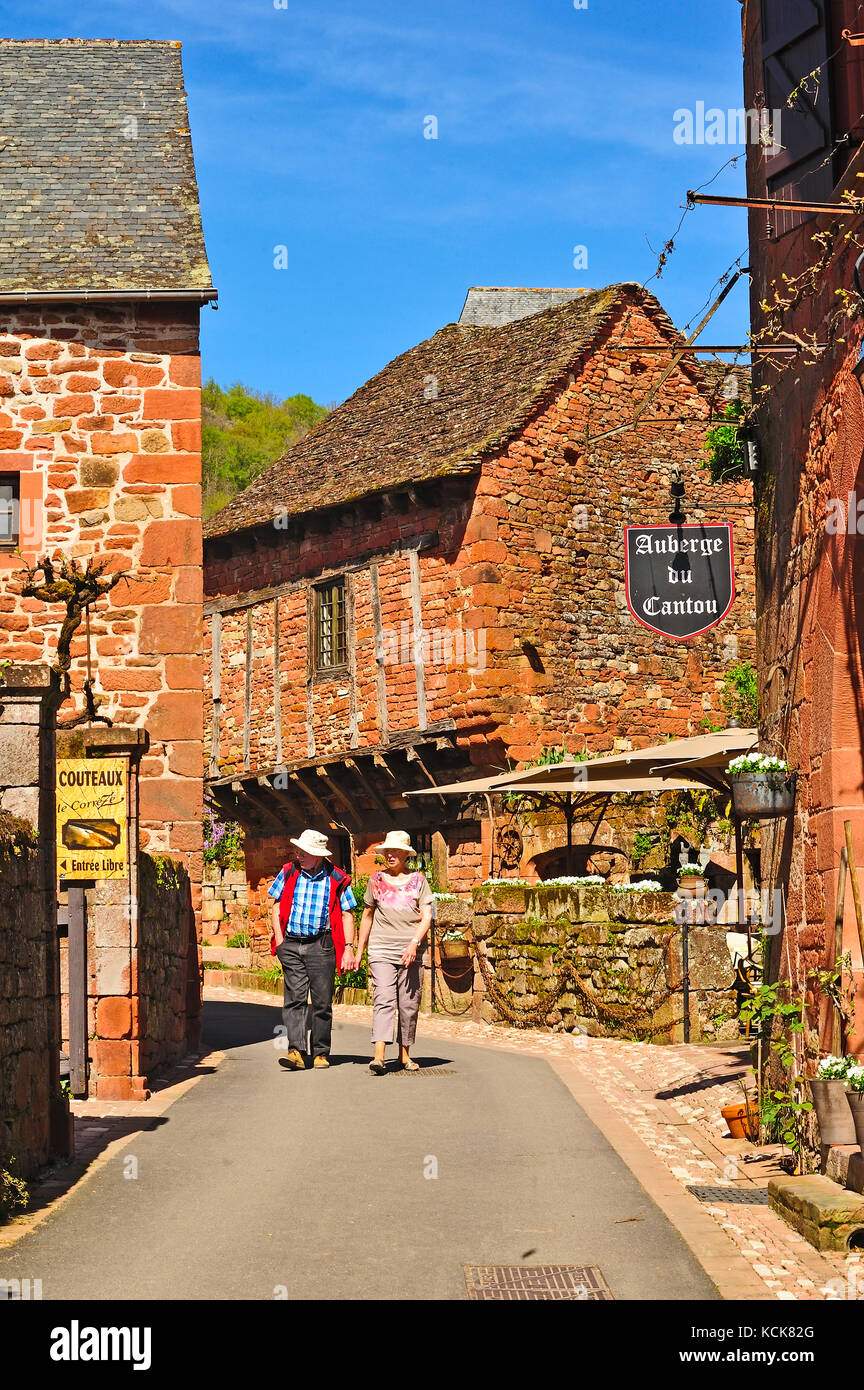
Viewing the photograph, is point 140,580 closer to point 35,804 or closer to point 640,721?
point 35,804

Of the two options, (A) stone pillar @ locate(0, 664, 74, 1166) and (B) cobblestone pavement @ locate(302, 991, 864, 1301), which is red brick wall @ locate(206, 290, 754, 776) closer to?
(B) cobblestone pavement @ locate(302, 991, 864, 1301)

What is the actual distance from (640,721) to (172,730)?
10.9 meters

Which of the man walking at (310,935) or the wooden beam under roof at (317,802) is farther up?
the wooden beam under roof at (317,802)

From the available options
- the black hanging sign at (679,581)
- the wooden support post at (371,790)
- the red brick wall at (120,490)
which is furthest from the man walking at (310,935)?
the wooden support post at (371,790)

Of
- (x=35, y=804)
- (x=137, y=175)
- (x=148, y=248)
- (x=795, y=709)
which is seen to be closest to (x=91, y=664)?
(x=148, y=248)

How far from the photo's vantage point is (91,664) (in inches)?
557

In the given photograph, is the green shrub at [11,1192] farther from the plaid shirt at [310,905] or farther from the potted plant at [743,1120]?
the plaid shirt at [310,905]

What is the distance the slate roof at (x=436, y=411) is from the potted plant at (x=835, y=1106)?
1569cm

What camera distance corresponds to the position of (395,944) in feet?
38.5

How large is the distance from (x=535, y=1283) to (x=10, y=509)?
10416 millimetres

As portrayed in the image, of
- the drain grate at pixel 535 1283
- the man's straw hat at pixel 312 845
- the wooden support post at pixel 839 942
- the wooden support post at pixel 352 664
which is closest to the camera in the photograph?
the drain grate at pixel 535 1283

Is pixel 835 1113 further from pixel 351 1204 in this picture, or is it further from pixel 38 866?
pixel 38 866

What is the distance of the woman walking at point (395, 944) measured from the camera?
11.7 meters

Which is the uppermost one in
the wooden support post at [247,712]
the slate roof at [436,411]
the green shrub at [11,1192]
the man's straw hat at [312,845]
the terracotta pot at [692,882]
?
the slate roof at [436,411]
